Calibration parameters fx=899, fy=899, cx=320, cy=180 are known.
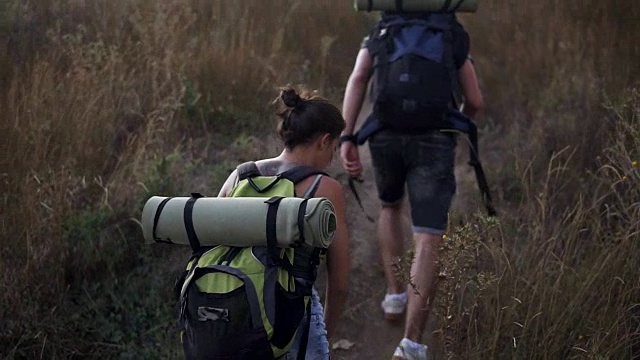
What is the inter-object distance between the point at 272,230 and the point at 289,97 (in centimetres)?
55

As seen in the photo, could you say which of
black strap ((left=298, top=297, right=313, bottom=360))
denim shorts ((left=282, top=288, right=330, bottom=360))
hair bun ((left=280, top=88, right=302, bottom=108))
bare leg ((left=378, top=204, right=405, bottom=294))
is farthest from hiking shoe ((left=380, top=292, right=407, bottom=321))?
hair bun ((left=280, top=88, right=302, bottom=108))

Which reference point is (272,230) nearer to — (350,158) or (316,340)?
(316,340)

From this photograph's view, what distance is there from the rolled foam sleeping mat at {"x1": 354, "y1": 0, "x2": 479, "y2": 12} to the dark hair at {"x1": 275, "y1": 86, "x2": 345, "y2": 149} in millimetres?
1093

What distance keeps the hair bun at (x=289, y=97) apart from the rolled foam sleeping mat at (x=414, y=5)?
113 cm

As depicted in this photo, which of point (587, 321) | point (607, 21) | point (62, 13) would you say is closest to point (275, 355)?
point (587, 321)

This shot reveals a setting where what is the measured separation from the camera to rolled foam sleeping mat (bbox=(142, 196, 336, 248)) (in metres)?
2.61

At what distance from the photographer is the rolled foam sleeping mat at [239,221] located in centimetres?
261

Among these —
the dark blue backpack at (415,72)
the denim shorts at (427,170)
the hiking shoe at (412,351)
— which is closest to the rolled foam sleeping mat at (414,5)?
the dark blue backpack at (415,72)

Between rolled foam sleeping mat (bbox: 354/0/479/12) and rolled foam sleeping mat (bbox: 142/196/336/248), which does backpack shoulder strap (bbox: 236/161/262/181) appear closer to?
rolled foam sleeping mat (bbox: 142/196/336/248)

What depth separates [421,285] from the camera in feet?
13.0

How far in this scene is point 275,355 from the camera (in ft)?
8.97

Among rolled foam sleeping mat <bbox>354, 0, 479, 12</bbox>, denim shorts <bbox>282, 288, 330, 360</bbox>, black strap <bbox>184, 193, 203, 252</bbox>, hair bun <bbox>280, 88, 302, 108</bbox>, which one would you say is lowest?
denim shorts <bbox>282, 288, 330, 360</bbox>

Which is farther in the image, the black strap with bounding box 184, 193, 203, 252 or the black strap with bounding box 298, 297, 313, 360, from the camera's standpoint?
the black strap with bounding box 298, 297, 313, 360

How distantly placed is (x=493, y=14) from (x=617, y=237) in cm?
382
